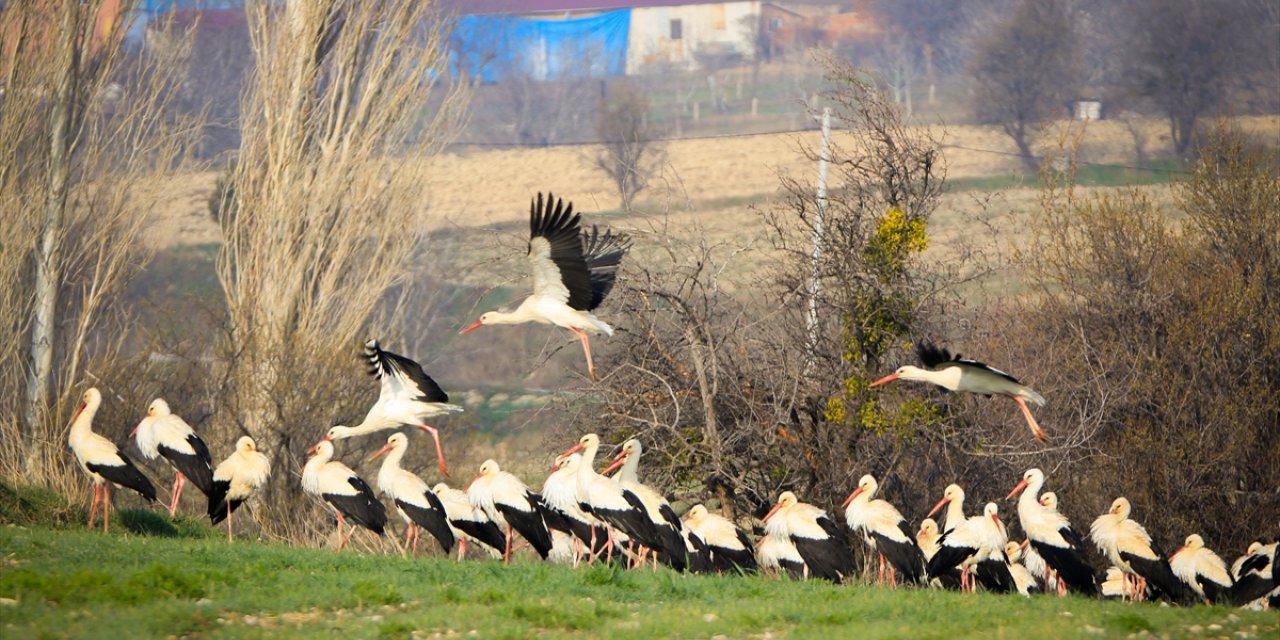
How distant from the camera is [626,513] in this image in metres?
13.2

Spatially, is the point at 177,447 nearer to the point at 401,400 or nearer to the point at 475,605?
the point at 401,400

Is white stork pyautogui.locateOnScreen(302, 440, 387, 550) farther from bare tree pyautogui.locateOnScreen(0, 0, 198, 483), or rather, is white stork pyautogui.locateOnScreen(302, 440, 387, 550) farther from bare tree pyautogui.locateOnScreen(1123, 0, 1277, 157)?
bare tree pyautogui.locateOnScreen(1123, 0, 1277, 157)

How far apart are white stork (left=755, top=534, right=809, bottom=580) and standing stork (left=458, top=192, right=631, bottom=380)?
226 centimetres

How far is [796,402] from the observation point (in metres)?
16.6

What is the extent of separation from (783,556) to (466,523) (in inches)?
125

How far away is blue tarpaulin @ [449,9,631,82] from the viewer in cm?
8225

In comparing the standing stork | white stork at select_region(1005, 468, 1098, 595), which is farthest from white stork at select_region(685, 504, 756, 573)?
white stork at select_region(1005, 468, 1098, 595)

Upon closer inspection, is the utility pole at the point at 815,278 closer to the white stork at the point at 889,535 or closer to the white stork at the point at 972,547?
the white stork at the point at 889,535

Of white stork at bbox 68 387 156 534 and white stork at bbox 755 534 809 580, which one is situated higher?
white stork at bbox 68 387 156 534

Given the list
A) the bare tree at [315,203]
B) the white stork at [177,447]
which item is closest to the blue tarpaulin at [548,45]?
the bare tree at [315,203]

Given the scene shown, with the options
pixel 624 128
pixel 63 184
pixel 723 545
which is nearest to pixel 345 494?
pixel 723 545

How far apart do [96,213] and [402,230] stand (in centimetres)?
495

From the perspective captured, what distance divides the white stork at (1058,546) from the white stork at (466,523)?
16.1 ft

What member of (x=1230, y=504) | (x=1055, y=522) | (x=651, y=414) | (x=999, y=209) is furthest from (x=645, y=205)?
(x=1055, y=522)
